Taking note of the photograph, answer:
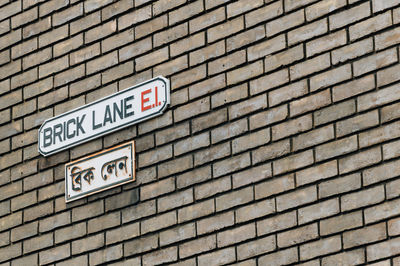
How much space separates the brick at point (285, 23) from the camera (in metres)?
7.89

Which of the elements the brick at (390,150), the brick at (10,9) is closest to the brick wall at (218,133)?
the brick at (390,150)

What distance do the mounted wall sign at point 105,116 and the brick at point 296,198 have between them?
134cm

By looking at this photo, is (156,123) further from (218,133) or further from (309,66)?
(309,66)

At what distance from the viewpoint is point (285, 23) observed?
7945 mm

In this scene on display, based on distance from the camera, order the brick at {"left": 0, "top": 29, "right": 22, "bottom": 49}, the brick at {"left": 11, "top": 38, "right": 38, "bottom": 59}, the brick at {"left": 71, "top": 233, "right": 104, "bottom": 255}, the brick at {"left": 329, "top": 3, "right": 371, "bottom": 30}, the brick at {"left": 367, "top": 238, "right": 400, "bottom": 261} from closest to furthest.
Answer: the brick at {"left": 367, "top": 238, "right": 400, "bottom": 261} → the brick at {"left": 329, "top": 3, "right": 371, "bottom": 30} → the brick at {"left": 71, "top": 233, "right": 104, "bottom": 255} → the brick at {"left": 11, "top": 38, "right": 38, "bottom": 59} → the brick at {"left": 0, "top": 29, "right": 22, "bottom": 49}

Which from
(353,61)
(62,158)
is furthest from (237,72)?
(62,158)

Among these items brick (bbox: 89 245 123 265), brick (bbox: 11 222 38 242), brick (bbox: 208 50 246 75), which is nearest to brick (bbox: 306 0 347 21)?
brick (bbox: 208 50 246 75)

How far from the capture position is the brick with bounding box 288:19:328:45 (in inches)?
305

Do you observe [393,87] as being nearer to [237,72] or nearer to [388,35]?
[388,35]

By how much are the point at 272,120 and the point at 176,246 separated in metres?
1.14

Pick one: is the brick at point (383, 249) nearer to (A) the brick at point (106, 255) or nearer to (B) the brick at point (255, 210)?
(B) the brick at point (255, 210)

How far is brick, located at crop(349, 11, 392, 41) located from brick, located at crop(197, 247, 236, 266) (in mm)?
1676

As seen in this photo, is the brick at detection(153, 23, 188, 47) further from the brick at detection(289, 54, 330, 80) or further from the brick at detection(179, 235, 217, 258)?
the brick at detection(179, 235, 217, 258)

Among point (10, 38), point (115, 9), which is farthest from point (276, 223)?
point (10, 38)
